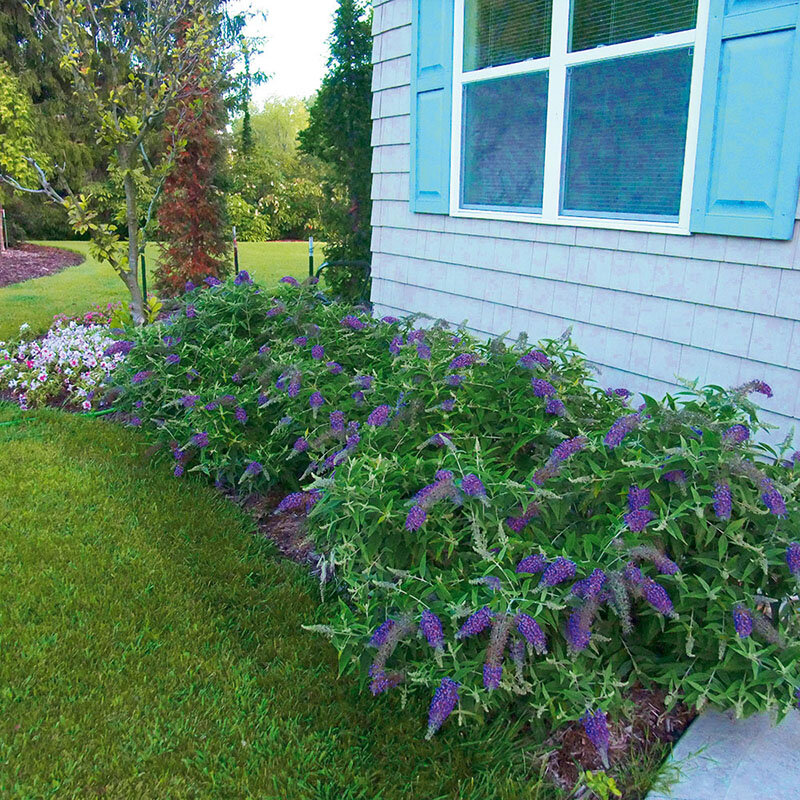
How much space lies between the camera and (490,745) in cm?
203

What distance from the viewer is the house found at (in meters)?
2.94

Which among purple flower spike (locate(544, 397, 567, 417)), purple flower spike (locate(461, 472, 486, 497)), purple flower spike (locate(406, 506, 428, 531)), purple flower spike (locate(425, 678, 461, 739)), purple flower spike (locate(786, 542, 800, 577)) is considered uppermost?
purple flower spike (locate(544, 397, 567, 417))

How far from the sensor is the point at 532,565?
202 centimetres

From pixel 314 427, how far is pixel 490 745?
1550 mm

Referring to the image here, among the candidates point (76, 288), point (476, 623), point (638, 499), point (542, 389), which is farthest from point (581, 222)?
point (76, 288)

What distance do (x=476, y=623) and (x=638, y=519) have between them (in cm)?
52

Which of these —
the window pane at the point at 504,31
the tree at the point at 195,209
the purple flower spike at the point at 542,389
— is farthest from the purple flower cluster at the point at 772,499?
the tree at the point at 195,209

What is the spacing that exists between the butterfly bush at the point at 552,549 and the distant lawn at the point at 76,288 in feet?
18.2

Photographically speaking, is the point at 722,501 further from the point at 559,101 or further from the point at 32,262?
the point at 32,262

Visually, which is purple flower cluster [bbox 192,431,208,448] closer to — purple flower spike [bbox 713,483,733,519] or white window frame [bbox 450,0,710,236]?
white window frame [bbox 450,0,710,236]

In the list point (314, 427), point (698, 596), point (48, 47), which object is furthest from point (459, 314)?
point (48, 47)

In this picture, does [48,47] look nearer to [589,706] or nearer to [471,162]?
[471,162]

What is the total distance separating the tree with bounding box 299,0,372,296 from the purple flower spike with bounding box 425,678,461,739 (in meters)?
7.56

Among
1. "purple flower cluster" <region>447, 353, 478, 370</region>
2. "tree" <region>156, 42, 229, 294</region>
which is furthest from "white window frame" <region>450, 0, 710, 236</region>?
"tree" <region>156, 42, 229, 294</region>
